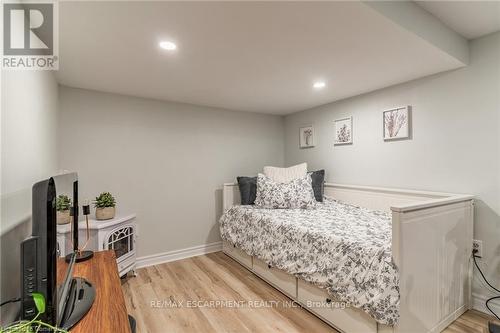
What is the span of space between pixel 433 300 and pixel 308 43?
6.21ft

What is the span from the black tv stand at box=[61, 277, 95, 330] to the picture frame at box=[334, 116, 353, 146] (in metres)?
2.82

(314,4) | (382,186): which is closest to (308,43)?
(314,4)

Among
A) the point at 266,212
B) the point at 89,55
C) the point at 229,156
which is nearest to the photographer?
the point at 89,55

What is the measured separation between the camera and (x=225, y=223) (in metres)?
3.06

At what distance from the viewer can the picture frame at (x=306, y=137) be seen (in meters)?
3.50

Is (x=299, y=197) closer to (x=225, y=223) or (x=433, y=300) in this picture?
(x=225, y=223)

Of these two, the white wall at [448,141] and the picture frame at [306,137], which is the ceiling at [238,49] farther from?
the picture frame at [306,137]

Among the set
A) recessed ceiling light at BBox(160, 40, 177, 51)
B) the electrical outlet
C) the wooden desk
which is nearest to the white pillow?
the electrical outlet

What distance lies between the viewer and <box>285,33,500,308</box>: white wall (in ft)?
6.14

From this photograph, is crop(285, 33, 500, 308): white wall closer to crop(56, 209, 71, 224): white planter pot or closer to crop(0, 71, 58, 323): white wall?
crop(56, 209, 71, 224): white planter pot

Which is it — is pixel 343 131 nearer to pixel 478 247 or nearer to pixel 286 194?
pixel 286 194

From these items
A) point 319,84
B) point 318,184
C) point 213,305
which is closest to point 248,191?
point 318,184

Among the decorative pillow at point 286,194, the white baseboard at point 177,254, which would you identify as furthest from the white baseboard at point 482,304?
the white baseboard at point 177,254

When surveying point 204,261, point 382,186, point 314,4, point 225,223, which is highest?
point 314,4
